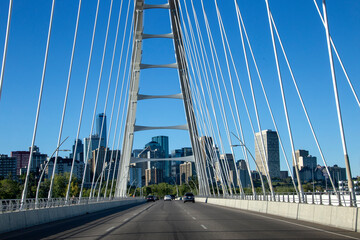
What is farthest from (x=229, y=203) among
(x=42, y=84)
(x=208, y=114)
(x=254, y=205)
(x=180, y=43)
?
(x=42, y=84)

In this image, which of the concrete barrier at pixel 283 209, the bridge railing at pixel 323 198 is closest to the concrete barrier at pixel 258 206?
the bridge railing at pixel 323 198

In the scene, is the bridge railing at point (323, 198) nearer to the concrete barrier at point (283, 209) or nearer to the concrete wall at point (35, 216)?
the concrete barrier at point (283, 209)

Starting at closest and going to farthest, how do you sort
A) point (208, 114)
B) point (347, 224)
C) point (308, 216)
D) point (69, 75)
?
1. point (347, 224)
2. point (308, 216)
3. point (69, 75)
4. point (208, 114)

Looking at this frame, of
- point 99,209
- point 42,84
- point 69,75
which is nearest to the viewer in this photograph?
point 42,84

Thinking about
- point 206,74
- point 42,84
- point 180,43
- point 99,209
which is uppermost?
point 180,43

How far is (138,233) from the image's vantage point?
16.8 m

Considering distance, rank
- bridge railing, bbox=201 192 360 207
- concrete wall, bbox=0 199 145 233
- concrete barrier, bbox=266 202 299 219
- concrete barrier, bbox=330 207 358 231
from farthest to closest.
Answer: concrete barrier, bbox=266 202 299 219
bridge railing, bbox=201 192 360 207
concrete wall, bbox=0 199 145 233
concrete barrier, bbox=330 207 358 231

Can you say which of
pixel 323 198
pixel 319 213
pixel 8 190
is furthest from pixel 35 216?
pixel 8 190

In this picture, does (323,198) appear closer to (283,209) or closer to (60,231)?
(283,209)

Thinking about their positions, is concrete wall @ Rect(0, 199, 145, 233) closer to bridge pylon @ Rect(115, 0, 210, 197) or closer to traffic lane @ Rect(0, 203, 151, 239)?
traffic lane @ Rect(0, 203, 151, 239)

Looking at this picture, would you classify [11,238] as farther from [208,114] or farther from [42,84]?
[208,114]

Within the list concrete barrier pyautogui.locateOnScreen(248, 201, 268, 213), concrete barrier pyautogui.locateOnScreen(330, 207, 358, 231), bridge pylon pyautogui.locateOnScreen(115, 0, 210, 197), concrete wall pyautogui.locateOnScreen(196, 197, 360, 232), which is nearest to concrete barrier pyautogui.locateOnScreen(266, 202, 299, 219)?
concrete wall pyautogui.locateOnScreen(196, 197, 360, 232)

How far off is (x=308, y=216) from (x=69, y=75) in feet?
54.8

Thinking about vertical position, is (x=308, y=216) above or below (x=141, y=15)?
below
